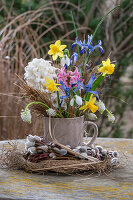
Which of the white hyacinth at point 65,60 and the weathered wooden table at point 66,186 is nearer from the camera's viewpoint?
the weathered wooden table at point 66,186

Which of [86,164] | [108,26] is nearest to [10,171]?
[86,164]

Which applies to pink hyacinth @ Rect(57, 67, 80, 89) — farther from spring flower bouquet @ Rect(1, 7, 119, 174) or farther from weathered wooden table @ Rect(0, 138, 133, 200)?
weathered wooden table @ Rect(0, 138, 133, 200)

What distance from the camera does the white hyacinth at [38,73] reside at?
52.7 inches

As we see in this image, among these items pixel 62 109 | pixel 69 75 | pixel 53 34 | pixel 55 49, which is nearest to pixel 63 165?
pixel 62 109

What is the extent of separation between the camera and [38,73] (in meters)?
1.34

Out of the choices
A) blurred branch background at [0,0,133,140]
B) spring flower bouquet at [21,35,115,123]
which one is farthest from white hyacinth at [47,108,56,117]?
blurred branch background at [0,0,133,140]

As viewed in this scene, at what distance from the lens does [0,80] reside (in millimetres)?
2412

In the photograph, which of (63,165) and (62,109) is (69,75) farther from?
(63,165)

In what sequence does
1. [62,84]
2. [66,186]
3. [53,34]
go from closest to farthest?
[66,186], [62,84], [53,34]

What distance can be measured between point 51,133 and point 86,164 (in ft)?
0.67

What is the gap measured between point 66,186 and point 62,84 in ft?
1.22

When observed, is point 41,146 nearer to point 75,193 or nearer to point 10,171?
point 10,171

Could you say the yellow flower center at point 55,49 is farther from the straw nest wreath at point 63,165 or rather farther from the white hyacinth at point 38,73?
the straw nest wreath at point 63,165

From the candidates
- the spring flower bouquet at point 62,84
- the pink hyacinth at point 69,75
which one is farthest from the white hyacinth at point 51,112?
the pink hyacinth at point 69,75
